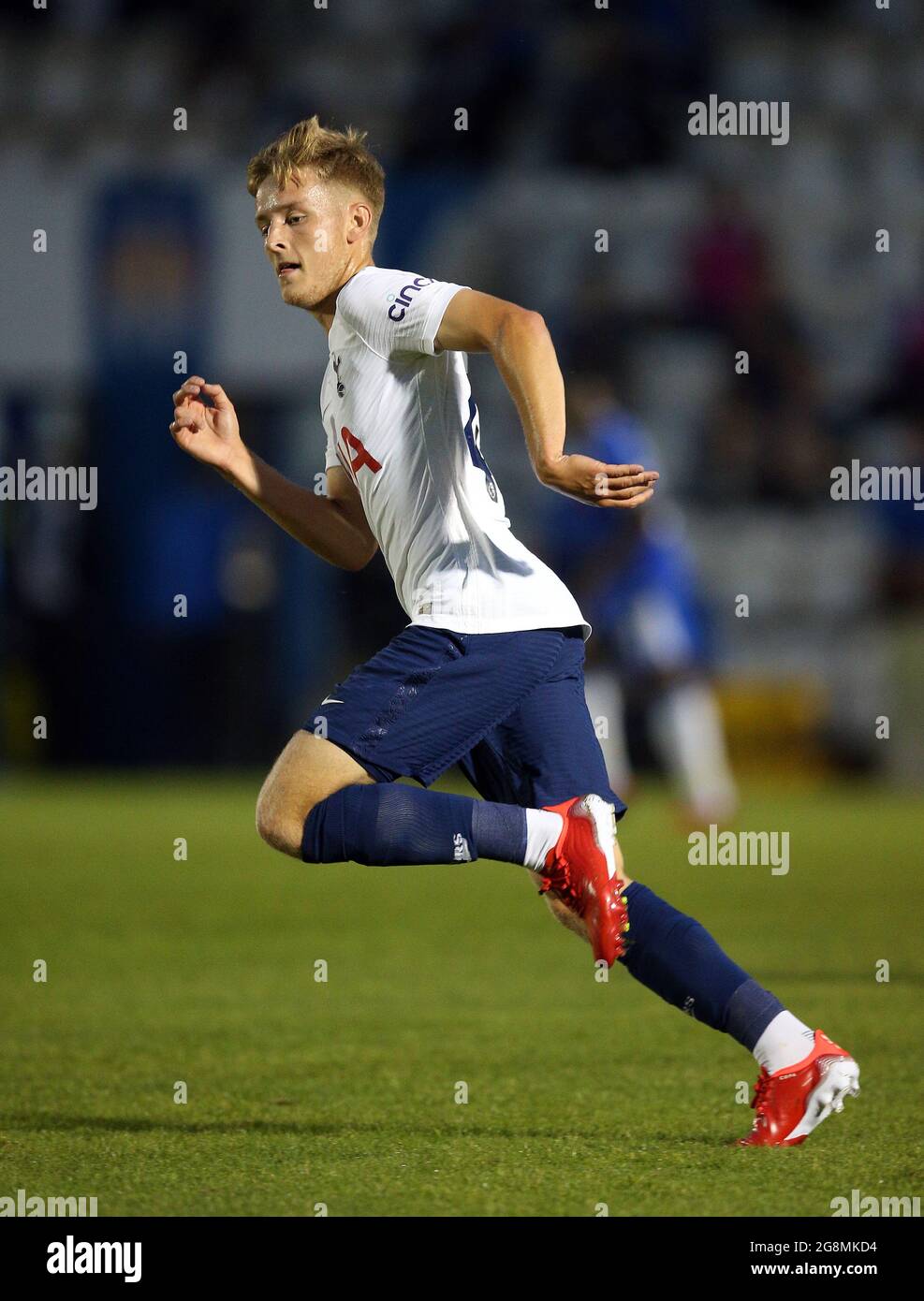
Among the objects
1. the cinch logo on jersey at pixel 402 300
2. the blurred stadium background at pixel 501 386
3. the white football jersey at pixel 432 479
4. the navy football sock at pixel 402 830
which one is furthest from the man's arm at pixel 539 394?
the blurred stadium background at pixel 501 386

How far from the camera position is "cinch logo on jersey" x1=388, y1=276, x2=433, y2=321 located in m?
3.62

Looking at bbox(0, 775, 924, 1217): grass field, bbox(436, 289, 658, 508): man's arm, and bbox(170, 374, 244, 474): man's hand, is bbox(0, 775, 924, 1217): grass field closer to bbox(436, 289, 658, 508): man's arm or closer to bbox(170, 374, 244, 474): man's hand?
bbox(436, 289, 658, 508): man's arm

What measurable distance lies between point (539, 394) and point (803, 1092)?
1375 millimetres

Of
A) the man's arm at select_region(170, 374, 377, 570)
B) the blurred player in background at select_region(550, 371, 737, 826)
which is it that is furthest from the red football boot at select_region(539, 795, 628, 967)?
the blurred player in background at select_region(550, 371, 737, 826)

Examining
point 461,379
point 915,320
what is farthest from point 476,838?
point 915,320

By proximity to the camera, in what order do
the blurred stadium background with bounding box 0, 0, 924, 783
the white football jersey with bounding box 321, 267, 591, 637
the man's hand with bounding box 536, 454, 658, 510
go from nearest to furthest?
the man's hand with bounding box 536, 454, 658, 510 → the white football jersey with bounding box 321, 267, 591, 637 → the blurred stadium background with bounding box 0, 0, 924, 783

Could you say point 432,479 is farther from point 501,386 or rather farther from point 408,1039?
point 501,386

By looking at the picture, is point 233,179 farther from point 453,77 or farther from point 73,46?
point 73,46

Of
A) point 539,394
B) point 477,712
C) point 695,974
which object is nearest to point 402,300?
point 539,394

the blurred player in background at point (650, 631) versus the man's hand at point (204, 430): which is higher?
the blurred player in background at point (650, 631)

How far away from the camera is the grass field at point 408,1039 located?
11.2 feet
